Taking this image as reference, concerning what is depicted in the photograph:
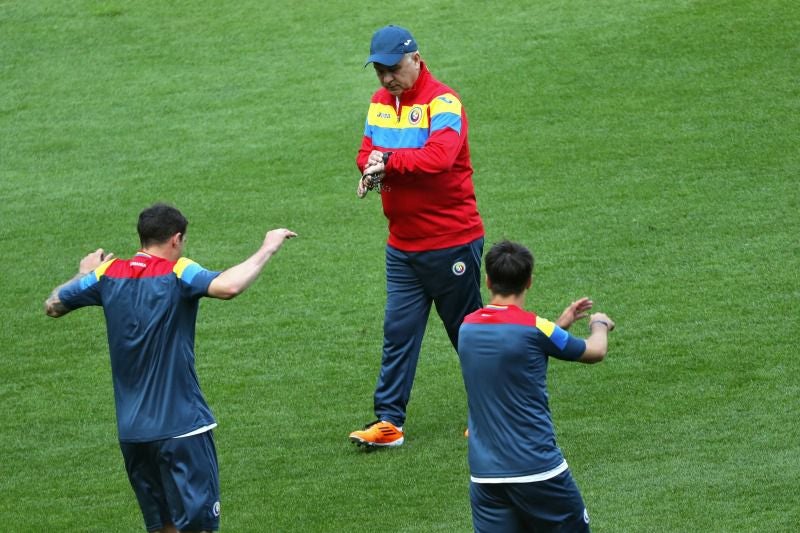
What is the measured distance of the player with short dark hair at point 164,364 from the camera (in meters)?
5.54

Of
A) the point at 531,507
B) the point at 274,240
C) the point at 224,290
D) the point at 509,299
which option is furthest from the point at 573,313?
the point at 224,290

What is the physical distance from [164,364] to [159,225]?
58 centimetres

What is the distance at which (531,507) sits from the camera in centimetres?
506

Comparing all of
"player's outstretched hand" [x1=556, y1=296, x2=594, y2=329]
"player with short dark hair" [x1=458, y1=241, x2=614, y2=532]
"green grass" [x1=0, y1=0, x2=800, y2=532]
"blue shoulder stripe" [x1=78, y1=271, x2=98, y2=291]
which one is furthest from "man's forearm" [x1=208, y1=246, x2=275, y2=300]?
"green grass" [x1=0, y1=0, x2=800, y2=532]

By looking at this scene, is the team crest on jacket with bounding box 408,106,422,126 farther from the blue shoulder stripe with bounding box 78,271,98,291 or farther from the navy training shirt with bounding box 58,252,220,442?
the blue shoulder stripe with bounding box 78,271,98,291

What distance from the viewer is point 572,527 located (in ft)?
16.7

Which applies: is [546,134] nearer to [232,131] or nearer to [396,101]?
[232,131]

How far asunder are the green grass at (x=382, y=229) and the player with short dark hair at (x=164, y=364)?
1068 mm

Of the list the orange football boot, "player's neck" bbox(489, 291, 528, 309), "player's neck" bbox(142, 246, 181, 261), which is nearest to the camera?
"player's neck" bbox(489, 291, 528, 309)

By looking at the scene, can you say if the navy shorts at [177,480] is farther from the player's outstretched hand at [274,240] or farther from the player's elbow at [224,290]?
the player's outstretched hand at [274,240]

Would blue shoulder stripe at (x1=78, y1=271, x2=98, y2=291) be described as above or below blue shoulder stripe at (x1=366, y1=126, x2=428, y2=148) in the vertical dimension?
below

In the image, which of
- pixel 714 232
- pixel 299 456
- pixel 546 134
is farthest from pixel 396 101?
pixel 546 134

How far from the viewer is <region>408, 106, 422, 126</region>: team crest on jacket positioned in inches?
282

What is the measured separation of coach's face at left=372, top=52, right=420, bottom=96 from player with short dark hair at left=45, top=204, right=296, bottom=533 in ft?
5.85
